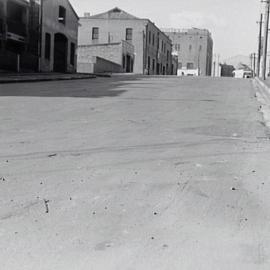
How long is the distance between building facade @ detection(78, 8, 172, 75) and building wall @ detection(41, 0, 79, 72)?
24.3m

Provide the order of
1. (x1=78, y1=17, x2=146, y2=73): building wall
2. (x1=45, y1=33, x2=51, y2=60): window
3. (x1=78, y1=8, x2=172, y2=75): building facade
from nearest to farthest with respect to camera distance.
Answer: (x1=45, y1=33, x2=51, y2=60): window, (x1=78, y1=17, x2=146, y2=73): building wall, (x1=78, y1=8, x2=172, y2=75): building facade

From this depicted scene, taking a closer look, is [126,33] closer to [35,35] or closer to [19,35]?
[35,35]

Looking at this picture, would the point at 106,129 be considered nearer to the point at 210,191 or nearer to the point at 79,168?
the point at 79,168

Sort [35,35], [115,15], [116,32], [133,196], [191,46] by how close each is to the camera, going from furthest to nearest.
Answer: [191,46] < [115,15] < [116,32] < [35,35] < [133,196]

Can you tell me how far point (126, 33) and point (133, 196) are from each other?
76.7 meters

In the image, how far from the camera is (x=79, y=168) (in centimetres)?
757

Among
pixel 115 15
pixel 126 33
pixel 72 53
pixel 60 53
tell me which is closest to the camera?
pixel 60 53

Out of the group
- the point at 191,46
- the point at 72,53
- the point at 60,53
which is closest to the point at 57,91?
the point at 60,53

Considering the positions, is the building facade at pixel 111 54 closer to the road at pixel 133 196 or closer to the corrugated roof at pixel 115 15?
the corrugated roof at pixel 115 15

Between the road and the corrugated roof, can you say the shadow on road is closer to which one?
the road

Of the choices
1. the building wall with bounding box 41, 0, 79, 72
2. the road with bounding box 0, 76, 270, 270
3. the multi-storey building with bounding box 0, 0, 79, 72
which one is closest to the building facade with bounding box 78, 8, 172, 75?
the building wall with bounding box 41, 0, 79, 72

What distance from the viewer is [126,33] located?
267 ft

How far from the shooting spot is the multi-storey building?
129 feet

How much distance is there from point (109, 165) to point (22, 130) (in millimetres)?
3753
